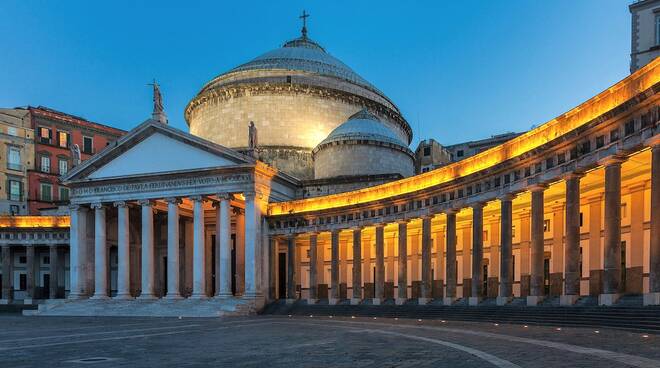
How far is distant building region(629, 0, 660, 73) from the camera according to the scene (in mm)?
46469

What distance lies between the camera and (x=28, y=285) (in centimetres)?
6506

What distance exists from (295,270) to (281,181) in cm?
838

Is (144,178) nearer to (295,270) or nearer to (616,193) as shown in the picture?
(295,270)

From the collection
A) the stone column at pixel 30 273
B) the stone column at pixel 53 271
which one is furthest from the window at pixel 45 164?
the stone column at pixel 53 271

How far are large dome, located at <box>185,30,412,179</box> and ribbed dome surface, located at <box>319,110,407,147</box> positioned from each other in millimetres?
5171

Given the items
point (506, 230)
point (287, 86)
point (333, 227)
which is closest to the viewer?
point (506, 230)

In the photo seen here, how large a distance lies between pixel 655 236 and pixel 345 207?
2868 centimetres

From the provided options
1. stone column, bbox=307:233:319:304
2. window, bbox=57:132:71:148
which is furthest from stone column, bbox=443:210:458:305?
window, bbox=57:132:71:148

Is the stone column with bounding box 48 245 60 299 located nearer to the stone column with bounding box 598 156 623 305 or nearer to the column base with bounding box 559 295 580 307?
the column base with bounding box 559 295 580 307

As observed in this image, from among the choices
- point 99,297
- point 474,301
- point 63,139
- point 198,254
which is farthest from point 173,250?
point 63,139

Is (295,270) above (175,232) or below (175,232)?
below

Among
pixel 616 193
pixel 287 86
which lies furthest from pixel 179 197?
pixel 616 193

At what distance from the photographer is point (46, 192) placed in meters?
79.7

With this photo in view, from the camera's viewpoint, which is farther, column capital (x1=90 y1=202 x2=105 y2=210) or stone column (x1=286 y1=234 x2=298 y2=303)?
column capital (x1=90 y1=202 x2=105 y2=210)
